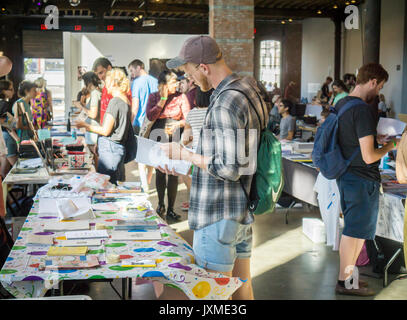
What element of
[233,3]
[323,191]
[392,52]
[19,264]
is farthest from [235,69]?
[392,52]

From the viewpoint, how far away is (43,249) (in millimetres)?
2418

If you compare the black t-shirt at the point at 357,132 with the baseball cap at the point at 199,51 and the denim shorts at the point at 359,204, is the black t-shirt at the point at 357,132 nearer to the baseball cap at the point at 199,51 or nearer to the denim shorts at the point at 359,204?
the denim shorts at the point at 359,204

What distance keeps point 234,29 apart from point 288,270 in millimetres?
3638

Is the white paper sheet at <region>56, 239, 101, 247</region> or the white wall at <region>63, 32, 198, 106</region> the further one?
the white wall at <region>63, 32, 198, 106</region>

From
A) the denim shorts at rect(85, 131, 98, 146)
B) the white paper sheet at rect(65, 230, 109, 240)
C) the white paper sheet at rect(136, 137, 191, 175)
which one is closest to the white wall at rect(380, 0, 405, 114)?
the denim shorts at rect(85, 131, 98, 146)

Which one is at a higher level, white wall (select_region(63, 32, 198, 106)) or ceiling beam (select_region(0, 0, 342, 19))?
ceiling beam (select_region(0, 0, 342, 19))

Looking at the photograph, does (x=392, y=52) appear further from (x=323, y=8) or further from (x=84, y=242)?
(x=84, y=242)

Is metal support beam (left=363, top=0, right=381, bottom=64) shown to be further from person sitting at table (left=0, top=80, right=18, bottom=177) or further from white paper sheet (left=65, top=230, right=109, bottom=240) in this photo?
white paper sheet (left=65, top=230, right=109, bottom=240)

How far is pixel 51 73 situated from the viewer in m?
27.2

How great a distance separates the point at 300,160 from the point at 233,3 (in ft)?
8.00

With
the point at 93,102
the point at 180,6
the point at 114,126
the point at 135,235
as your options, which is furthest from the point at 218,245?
the point at 180,6

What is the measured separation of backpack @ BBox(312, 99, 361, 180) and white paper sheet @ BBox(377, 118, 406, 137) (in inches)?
24.5

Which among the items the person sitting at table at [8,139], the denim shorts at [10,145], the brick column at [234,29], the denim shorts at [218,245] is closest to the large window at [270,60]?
the brick column at [234,29]

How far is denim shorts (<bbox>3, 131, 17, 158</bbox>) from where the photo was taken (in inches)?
248
